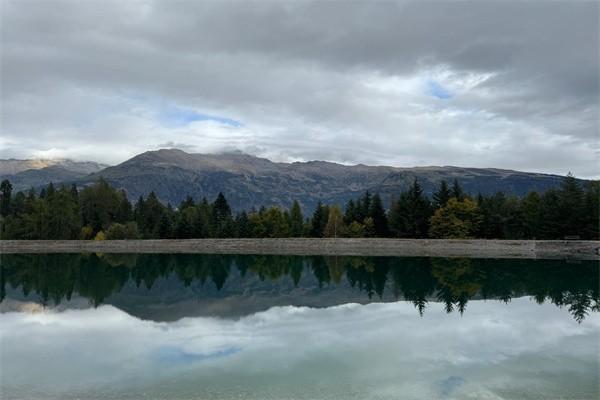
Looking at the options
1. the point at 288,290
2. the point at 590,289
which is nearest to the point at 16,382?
the point at 288,290

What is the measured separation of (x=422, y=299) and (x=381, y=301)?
2423 millimetres

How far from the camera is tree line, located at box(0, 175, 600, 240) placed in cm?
6688

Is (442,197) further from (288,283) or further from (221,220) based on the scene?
(288,283)

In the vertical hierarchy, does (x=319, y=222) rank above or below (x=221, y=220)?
above

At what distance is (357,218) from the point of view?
7969cm

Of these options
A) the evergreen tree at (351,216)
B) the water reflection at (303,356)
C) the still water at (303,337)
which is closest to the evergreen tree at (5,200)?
the evergreen tree at (351,216)

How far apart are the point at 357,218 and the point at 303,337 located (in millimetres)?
61263

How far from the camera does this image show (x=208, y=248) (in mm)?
75062

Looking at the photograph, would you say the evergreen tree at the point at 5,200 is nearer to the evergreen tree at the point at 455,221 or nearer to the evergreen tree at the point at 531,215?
the evergreen tree at the point at 455,221

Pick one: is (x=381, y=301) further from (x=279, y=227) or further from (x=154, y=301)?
(x=279, y=227)

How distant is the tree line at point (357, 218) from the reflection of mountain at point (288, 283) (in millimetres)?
16195

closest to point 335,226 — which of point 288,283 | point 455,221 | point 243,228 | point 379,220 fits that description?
point 379,220

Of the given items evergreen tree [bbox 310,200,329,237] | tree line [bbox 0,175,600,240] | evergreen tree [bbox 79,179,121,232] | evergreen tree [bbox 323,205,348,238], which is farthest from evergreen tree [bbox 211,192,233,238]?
evergreen tree [bbox 79,179,121,232]

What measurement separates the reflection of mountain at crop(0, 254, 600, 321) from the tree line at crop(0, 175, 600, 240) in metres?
16.2
